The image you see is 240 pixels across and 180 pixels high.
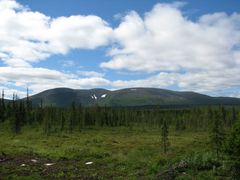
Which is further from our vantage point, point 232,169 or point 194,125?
point 194,125

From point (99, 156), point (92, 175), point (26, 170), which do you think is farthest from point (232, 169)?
point (99, 156)

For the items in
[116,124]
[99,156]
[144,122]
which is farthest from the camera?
[144,122]

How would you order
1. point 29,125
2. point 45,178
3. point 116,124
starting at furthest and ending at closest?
point 116,124
point 29,125
point 45,178

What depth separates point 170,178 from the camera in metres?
21.4

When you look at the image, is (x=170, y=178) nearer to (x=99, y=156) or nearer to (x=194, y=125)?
(x=99, y=156)

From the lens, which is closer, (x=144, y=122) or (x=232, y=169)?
(x=232, y=169)

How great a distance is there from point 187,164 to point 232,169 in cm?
371

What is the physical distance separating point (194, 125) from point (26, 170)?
4885 inches

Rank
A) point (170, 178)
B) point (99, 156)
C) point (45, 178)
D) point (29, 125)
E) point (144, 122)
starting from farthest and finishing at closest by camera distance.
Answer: point (144, 122), point (29, 125), point (99, 156), point (45, 178), point (170, 178)

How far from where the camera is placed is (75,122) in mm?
126125

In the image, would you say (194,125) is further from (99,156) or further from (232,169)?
(232,169)

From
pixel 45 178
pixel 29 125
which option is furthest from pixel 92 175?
pixel 29 125

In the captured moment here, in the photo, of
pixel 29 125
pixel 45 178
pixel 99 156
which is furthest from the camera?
pixel 29 125

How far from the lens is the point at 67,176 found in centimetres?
2561
